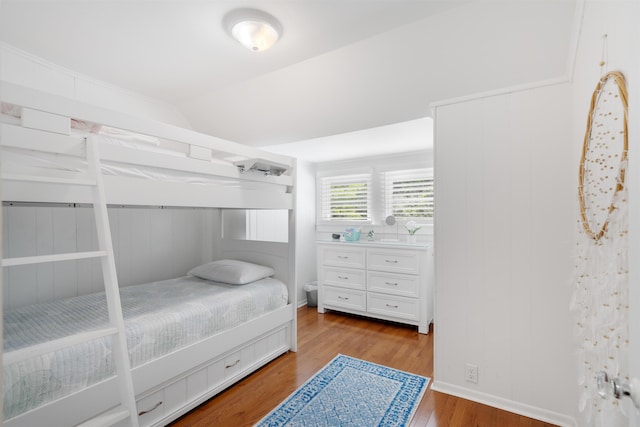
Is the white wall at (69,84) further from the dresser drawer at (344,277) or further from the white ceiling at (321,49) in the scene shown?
the dresser drawer at (344,277)

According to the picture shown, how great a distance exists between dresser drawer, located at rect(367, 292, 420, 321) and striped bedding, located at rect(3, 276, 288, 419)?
122 cm

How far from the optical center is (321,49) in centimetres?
219

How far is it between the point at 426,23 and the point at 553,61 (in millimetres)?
771

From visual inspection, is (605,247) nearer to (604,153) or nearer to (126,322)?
(604,153)

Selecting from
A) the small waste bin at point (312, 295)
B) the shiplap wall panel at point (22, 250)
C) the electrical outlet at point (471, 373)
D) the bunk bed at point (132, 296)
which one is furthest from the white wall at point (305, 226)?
the shiplap wall panel at point (22, 250)

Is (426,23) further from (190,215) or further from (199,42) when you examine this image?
(190,215)

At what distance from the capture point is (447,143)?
7.25 ft

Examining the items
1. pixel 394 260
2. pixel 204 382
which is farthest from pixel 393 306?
pixel 204 382

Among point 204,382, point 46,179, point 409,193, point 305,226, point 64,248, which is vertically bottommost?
point 204,382

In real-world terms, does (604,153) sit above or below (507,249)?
above

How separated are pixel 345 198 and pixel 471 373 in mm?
2738

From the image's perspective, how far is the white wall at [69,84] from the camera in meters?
2.13

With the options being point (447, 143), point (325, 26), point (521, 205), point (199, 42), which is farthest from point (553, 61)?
point (199, 42)

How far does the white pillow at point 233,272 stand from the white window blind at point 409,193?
1934 mm
